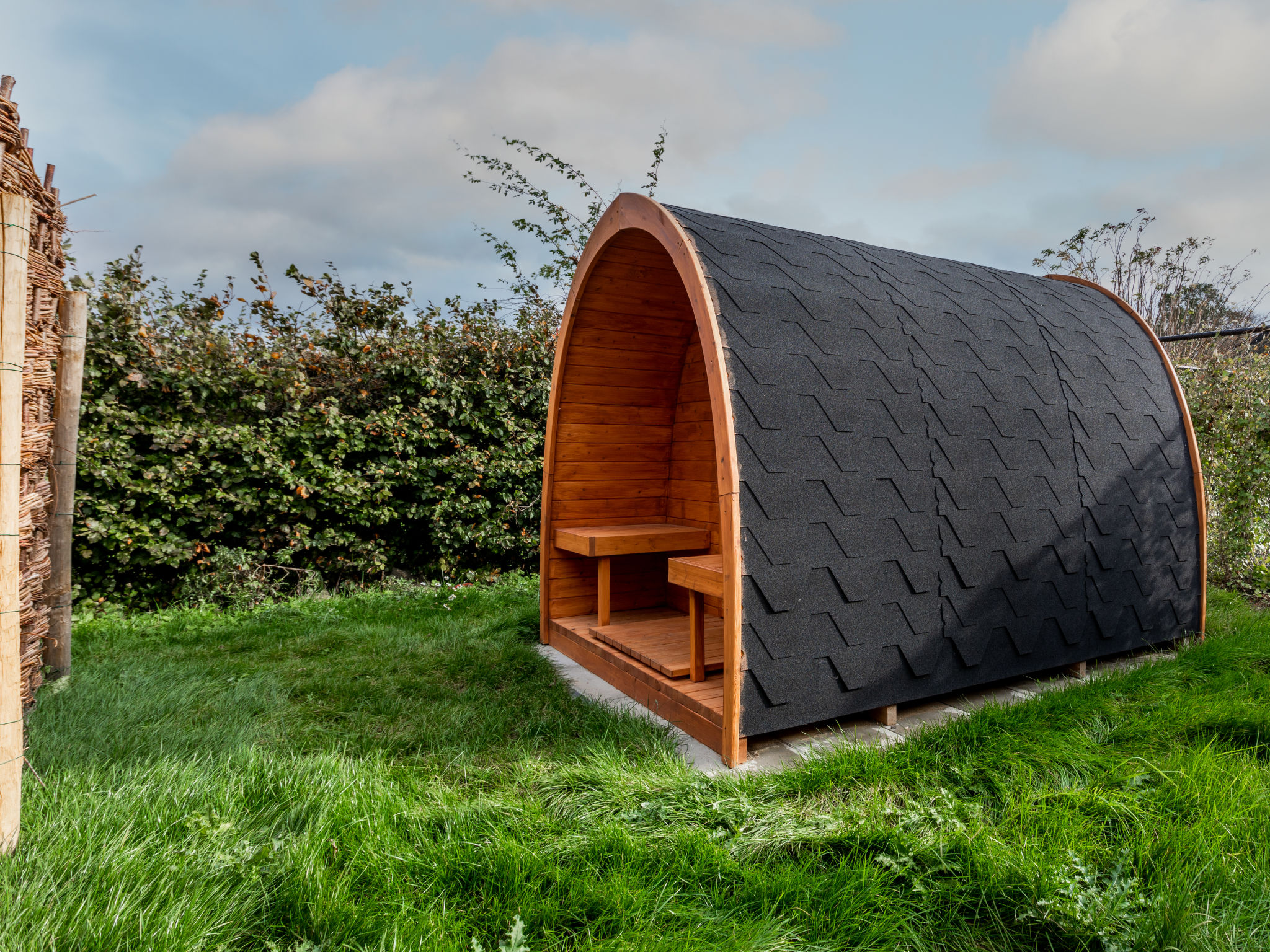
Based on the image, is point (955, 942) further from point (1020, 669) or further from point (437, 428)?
point (437, 428)

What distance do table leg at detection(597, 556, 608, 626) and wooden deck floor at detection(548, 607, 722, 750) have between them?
5.2 inches

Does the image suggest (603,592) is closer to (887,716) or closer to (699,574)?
(699,574)

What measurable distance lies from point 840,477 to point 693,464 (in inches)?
73.8

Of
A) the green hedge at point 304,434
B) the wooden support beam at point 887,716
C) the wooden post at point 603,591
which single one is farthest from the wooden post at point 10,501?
the green hedge at point 304,434

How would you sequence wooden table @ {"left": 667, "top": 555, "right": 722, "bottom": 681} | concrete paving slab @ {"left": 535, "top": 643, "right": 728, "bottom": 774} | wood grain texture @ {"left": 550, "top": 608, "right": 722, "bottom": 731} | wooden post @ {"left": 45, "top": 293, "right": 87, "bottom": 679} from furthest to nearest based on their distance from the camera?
1. wooden post @ {"left": 45, "top": 293, "right": 87, "bottom": 679}
2. wooden table @ {"left": 667, "top": 555, "right": 722, "bottom": 681}
3. wood grain texture @ {"left": 550, "top": 608, "right": 722, "bottom": 731}
4. concrete paving slab @ {"left": 535, "top": 643, "right": 728, "bottom": 774}

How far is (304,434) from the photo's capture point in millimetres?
5668

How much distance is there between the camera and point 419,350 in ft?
20.5

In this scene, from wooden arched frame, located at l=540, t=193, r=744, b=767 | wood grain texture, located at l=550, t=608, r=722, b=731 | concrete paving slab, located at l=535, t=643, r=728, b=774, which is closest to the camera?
wooden arched frame, located at l=540, t=193, r=744, b=767

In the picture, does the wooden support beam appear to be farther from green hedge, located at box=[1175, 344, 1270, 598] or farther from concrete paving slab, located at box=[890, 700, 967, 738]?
green hedge, located at box=[1175, 344, 1270, 598]

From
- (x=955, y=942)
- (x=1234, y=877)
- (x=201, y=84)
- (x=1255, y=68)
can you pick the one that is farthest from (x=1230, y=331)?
(x=201, y=84)

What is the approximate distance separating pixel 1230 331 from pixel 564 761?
6857mm

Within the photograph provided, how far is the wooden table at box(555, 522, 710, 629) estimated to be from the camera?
4094mm

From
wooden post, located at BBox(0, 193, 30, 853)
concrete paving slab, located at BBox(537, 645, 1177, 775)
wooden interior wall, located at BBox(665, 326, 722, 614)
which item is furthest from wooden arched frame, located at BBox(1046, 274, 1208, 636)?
wooden post, located at BBox(0, 193, 30, 853)

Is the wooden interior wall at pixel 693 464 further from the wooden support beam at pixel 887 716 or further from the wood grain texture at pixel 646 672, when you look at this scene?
the wooden support beam at pixel 887 716
